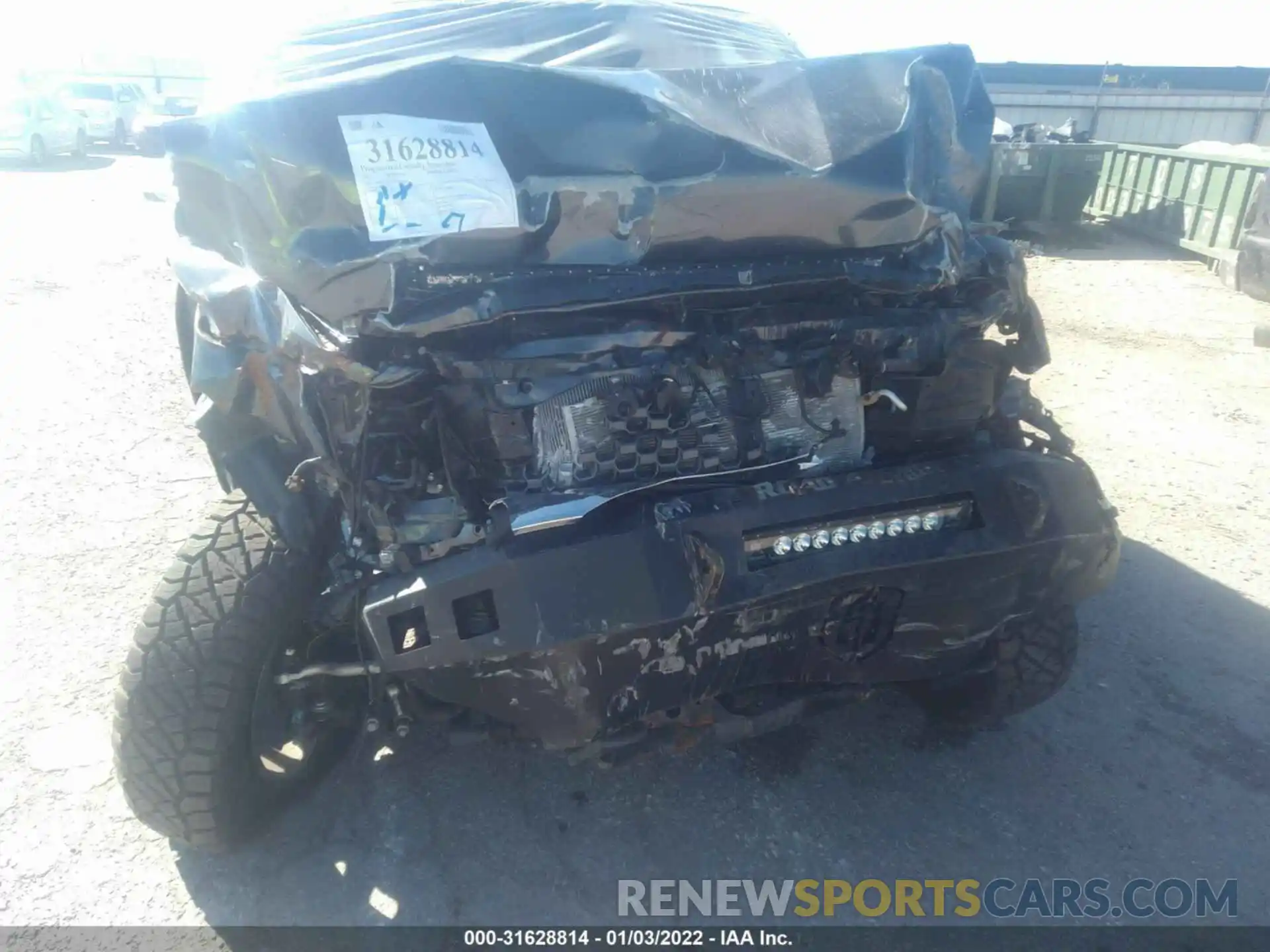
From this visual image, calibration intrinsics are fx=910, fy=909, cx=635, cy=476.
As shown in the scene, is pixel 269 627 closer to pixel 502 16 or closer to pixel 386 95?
pixel 386 95

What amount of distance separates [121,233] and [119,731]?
11.1 metres

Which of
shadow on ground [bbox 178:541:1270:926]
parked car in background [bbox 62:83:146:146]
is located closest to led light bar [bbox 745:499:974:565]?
shadow on ground [bbox 178:541:1270:926]

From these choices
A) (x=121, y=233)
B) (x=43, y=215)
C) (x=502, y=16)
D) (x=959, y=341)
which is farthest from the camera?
(x=43, y=215)

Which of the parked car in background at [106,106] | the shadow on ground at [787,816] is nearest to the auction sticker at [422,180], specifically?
the shadow on ground at [787,816]

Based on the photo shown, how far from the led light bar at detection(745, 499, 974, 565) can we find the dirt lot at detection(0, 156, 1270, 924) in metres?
0.97

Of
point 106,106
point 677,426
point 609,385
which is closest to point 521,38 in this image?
point 609,385

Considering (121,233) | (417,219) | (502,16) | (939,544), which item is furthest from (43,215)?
(939,544)

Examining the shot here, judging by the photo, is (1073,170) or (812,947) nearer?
(812,947)

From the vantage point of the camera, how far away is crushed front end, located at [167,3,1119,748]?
2.17 m

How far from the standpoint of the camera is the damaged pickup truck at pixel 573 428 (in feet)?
7.20

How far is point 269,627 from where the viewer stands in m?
2.42

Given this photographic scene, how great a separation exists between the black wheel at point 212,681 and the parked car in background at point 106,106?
2254 centimetres

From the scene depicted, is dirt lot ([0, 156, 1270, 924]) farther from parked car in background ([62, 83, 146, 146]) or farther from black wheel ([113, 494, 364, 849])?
parked car in background ([62, 83, 146, 146])

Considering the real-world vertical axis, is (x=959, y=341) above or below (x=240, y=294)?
below
